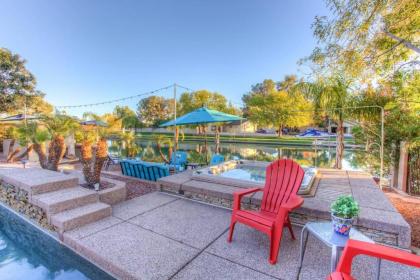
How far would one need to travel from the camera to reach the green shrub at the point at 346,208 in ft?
5.81

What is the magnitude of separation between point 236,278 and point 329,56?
4635 millimetres

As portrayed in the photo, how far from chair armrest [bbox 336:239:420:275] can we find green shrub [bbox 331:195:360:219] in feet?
1.13

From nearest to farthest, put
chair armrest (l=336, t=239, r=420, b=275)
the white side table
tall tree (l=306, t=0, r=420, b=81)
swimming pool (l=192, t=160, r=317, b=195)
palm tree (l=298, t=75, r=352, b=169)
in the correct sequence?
chair armrest (l=336, t=239, r=420, b=275)
the white side table
tall tree (l=306, t=0, r=420, b=81)
swimming pool (l=192, t=160, r=317, b=195)
palm tree (l=298, t=75, r=352, b=169)

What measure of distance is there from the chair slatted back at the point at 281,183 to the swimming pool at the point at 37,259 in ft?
7.01

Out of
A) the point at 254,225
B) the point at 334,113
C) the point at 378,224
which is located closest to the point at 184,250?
the point at 254,225

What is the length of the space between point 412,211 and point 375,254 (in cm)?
360

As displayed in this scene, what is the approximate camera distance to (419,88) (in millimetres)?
4727

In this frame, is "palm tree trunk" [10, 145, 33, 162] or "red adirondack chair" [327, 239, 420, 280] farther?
"palm tree trunk" [10, 145, 33, 162]

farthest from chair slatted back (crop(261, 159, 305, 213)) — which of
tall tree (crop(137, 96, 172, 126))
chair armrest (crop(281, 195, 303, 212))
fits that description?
tall tree (crop(137, 96, 172, 126))

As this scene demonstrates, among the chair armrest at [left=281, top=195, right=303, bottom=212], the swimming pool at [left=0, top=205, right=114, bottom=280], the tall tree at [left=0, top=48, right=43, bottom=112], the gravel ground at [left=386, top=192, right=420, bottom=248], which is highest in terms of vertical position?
the tall tree at [left=0, top=48, right=43, bottom=112]

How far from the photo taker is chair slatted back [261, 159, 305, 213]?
109 inches

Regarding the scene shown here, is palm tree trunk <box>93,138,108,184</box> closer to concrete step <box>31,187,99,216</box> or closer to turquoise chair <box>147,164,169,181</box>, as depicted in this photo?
concrete step <box>31,187,99,216</box>

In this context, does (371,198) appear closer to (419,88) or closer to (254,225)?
(254,225)

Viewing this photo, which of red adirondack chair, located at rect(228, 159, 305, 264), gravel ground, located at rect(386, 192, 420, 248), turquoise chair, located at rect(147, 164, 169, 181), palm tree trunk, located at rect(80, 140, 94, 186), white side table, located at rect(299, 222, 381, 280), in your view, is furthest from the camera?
turquoise chair, located at rect(147, 164, 169, 181)
